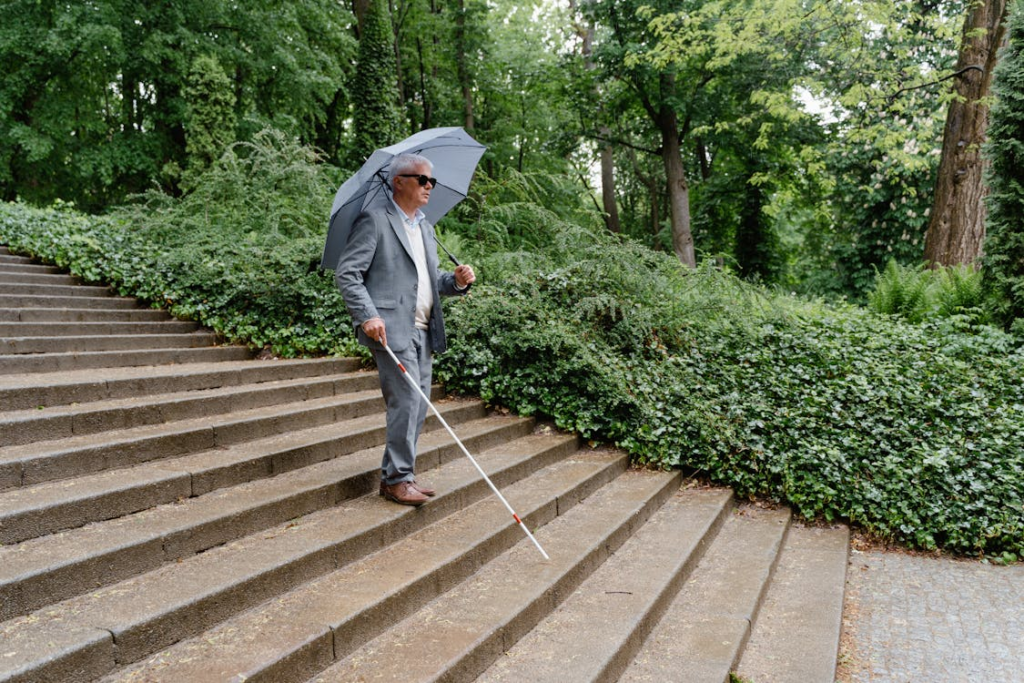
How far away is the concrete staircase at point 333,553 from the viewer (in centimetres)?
269

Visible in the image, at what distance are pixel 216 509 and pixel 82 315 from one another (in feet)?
16.6

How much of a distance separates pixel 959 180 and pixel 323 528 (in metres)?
11.3

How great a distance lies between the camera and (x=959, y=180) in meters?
11.0

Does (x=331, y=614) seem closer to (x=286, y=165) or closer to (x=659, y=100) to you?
(x=286, y=165)

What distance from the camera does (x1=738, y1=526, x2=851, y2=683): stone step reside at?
3543 mm

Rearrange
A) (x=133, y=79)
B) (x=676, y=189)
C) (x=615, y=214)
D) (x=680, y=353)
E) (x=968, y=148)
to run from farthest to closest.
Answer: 1. (x=615, y=214)
2. (x=133, y=79)
3. (x=676, y=189)
4. (x=968, y=148)
5. (x=680, y=353)

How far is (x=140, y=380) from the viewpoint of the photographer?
5.13 m

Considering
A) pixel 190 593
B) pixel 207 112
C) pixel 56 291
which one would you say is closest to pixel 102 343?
pixel 56 291

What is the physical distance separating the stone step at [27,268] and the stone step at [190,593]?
22.4 ft

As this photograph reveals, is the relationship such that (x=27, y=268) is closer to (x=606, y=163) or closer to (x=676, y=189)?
(x=676, y=189)

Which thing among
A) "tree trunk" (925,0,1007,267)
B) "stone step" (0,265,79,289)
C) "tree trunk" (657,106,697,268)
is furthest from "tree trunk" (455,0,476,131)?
"stone step" (0,265,79,289)

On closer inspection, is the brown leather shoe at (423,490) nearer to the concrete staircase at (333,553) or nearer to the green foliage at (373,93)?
the concrete staircase at (333,553)

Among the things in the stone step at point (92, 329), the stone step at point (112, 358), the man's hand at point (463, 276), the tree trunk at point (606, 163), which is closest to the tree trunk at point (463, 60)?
the tree trunk at point (606, 163)

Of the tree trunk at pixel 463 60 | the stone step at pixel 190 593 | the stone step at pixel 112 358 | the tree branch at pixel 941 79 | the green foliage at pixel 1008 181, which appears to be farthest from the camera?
the tree trunk at pixel 463 60
